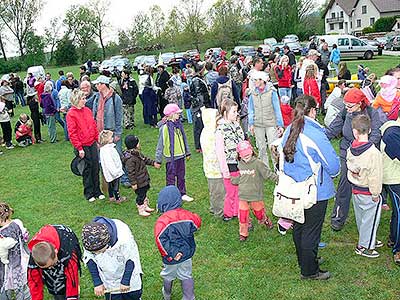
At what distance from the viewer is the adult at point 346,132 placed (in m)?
5.45

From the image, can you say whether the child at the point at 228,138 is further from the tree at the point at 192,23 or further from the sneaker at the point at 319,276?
the tree at the point at 192,23

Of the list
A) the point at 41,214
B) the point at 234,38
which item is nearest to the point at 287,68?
the point at 41,214

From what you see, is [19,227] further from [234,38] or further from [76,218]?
[234,38]

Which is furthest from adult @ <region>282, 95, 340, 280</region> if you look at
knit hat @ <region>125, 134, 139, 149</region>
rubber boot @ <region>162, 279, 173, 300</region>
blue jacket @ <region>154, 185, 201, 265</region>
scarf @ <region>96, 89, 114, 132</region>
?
scarf @ <region>96, 89, 114, 132</region>

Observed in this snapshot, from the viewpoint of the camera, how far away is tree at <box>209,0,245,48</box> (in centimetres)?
5694

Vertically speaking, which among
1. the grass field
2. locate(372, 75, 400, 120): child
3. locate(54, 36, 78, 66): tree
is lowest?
the grass field

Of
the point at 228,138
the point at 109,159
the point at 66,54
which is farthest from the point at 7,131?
the point at 66,54

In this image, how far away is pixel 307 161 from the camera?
4820 millimetres

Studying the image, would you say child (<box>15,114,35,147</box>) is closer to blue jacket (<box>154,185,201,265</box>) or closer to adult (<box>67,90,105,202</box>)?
adult (<box>67,90,105,202</box>)

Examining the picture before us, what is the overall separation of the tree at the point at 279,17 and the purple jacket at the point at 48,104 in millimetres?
46048

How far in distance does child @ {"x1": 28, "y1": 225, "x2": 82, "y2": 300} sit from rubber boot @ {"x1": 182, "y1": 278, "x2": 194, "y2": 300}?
3.41 ft

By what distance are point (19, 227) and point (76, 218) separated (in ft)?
9.60

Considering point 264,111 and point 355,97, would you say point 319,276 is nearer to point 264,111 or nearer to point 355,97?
point 355,97

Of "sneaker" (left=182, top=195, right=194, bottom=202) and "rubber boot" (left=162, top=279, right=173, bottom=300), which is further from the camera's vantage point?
"sneaker" (left=182, top=195, right=194, bottom=202)
